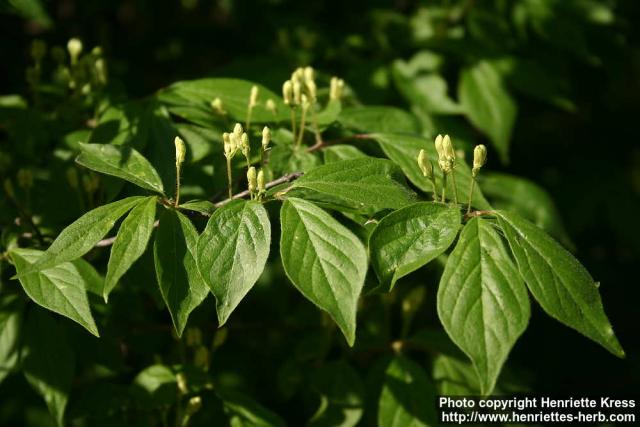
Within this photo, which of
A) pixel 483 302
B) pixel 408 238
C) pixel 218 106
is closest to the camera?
pixel 483 302

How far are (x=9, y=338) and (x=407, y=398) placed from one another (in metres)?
0.94

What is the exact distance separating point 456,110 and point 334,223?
1235mm

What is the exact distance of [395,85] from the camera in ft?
7.73

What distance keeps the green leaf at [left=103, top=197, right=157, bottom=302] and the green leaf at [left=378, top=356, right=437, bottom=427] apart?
0.90m

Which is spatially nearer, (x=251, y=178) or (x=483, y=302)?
(x=483, y=302)

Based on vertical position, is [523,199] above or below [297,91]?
below

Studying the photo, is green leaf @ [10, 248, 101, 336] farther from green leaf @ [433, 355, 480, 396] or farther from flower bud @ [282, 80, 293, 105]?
green leaf @ [433, 355, 480, 396]

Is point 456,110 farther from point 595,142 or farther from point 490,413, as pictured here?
point 595,142

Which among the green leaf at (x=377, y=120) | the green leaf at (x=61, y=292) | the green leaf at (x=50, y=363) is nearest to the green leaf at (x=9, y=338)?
the green leaf at (x=50, y=363)

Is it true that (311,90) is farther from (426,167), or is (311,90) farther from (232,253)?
(232,253)

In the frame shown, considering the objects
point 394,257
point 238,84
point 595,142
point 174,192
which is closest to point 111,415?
point 174,192

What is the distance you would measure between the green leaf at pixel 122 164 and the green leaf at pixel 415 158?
0.51m

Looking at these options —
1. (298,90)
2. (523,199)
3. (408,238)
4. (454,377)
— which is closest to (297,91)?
(298,90)

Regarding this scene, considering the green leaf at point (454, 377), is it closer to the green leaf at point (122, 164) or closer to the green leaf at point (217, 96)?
the green leaf at point (217, 96)
